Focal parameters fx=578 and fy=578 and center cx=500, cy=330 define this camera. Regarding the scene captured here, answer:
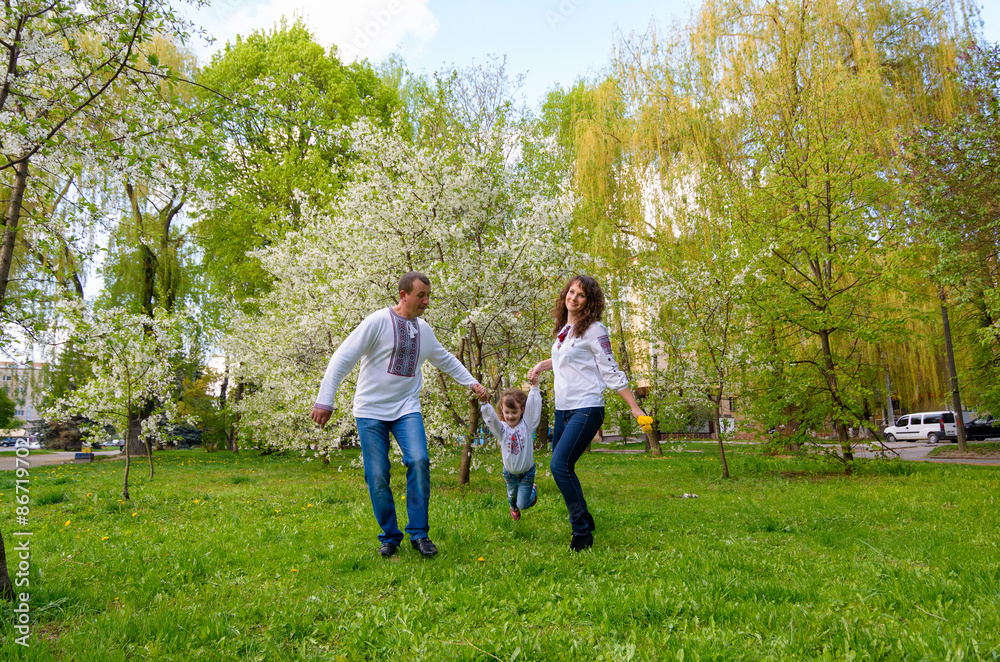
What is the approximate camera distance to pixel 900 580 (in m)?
3.46

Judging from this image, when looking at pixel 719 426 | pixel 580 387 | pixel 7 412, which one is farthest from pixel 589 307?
pixel 7 412

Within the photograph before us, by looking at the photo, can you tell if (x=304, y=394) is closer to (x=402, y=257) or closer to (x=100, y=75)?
(x=402, y=257)

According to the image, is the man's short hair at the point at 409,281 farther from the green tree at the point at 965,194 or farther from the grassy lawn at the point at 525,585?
the green tree at the point at 965,194

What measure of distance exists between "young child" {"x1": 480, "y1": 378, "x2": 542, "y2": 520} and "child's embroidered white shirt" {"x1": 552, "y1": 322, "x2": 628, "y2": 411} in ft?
2.76

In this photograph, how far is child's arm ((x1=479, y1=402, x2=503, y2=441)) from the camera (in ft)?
18.0

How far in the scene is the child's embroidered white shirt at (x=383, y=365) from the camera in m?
4.63

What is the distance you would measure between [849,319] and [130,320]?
43.4 ft

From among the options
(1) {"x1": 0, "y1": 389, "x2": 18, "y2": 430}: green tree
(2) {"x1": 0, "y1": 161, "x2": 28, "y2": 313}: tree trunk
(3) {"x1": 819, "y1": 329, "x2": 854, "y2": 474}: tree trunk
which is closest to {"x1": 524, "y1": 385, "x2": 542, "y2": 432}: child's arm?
(2) {"x1": 0, "y1": 161, "x2": 28, "y2": 313}: tree trunk

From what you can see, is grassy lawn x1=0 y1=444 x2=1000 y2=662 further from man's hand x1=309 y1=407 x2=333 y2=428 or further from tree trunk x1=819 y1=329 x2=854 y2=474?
tree trunk x1=819 y1=329 x2=854 y2=474

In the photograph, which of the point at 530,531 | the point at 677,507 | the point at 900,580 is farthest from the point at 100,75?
the point at 677,507

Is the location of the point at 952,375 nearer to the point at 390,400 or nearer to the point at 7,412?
the point at 390,400

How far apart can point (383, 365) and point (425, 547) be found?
1.46 meters

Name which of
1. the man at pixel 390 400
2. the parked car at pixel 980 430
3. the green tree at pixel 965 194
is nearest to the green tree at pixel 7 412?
the man at pixel 390 400

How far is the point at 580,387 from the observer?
188 inches
